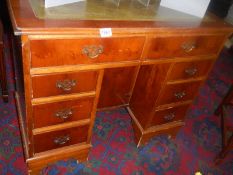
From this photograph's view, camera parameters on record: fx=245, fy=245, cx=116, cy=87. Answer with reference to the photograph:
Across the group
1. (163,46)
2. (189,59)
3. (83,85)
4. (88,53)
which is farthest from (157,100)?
(88,53)

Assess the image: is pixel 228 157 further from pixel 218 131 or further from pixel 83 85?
pixel 83 85

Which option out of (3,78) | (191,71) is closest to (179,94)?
(191,71)

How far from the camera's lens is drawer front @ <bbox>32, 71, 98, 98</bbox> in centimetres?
111

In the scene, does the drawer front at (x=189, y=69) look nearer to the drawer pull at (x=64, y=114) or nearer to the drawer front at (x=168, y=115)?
the drawer front at (x=168, y=115)

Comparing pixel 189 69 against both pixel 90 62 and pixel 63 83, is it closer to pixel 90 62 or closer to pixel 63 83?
pixel 90 62

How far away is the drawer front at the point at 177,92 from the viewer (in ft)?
5.16

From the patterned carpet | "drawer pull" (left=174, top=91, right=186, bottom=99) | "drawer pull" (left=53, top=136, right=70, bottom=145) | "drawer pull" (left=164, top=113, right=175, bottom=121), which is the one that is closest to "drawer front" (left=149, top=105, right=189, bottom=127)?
"drawer pull" (left=164, top=113, right=175, bottom=121)

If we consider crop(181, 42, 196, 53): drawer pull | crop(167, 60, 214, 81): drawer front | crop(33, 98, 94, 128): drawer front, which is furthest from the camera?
crop(167, 60, 214, 81): drawer front

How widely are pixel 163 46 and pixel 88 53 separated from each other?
1.35ft

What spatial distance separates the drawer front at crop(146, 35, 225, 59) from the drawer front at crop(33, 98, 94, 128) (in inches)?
16.9

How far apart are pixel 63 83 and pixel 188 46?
0.71 metres

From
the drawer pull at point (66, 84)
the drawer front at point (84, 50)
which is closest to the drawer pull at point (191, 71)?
the drawer front at point (84, 50)

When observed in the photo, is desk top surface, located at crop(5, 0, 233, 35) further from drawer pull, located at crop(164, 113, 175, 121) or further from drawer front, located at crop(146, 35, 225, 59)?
drawer pull, located at crop(164, 113, 175, 121)

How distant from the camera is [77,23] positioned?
103 cm
